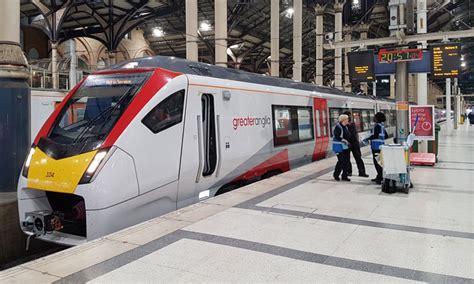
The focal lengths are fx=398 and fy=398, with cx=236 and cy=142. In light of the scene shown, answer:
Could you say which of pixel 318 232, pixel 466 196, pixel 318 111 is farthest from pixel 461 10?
pixel 318 232

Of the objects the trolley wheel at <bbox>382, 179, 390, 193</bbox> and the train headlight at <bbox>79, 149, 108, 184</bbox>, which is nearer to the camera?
the train headlight at <bbox>79, 149, 108, 184</bbox>

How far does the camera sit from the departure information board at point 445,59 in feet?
28.2

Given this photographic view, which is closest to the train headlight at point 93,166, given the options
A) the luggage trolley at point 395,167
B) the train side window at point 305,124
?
the luggage trolley at point 395,167

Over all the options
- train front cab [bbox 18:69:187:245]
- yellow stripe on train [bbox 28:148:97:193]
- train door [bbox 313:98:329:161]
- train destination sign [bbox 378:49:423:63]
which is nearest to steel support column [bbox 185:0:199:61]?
train door [bbox 313:98:329:161]

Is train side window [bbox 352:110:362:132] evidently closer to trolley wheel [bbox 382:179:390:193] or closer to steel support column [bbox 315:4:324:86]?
trolley wheel [bbox 382:179:390:193]

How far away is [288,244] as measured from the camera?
4145mm

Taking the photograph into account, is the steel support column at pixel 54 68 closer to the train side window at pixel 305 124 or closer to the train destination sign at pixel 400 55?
the train side window at pixel 305 124

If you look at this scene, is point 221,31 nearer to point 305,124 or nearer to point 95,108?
point 305,124

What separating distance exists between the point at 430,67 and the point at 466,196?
3.36 metres

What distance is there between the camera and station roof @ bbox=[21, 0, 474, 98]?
2783cm

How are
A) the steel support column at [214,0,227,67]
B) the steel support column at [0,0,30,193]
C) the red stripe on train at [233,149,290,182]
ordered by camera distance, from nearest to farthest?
the steel support column at [0,0,30,193] < the red stripe on train at [233,149,290,182] < the steel support column at [214,0,227,67]

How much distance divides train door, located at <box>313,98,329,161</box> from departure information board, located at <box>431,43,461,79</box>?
3.39m

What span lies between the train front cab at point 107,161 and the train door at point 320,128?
6.18 m

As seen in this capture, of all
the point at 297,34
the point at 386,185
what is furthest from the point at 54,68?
the point at 386,185
